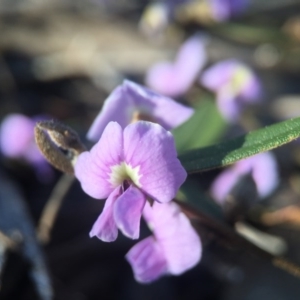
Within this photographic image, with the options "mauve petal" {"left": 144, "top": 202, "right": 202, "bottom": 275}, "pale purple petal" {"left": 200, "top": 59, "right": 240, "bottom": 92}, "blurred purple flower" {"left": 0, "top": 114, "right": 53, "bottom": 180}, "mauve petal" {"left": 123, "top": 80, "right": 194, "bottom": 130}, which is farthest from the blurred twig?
"blurred purple flower" {"left": 0, "top": 114, "right": 53, "bottom": 180}

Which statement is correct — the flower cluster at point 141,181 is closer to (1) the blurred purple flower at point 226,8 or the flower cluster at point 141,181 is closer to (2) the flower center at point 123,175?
(2) the flower center at point 123,175

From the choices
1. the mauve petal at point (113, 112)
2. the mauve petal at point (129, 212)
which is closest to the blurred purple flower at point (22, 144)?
the mauve petal at point (113, 112)

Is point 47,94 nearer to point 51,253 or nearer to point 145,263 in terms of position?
point 51,253

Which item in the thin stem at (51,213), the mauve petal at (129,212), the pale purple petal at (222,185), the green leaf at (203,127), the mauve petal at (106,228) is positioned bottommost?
the thin stem at (51,213)

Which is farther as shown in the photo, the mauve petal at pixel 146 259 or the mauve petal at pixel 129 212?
the mauve petal at pixel 146 259

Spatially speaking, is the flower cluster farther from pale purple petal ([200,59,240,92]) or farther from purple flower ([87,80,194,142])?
pale purple petal ([200,59,240,92])

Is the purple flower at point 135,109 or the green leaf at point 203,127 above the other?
the purple flower at point 135,109
